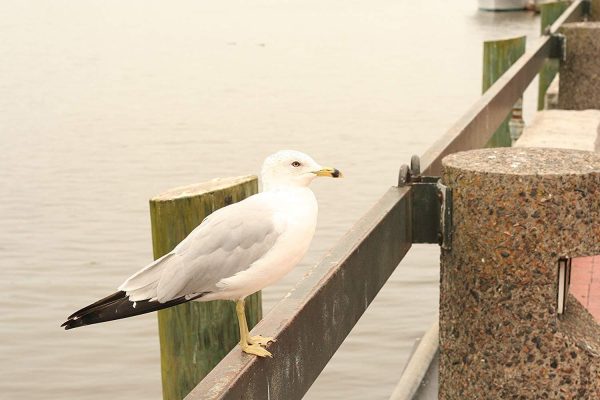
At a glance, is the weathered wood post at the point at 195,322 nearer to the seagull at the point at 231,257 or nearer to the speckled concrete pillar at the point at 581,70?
the seagull at the point at 231,257

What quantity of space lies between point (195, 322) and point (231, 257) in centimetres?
A: 76

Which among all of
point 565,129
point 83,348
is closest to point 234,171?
point 83,348

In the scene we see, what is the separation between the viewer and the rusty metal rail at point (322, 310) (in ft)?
8.07

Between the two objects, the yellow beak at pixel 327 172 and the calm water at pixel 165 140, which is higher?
the yellow beak at pixel 327 172

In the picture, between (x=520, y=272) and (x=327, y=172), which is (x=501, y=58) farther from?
(x=327, y=172)

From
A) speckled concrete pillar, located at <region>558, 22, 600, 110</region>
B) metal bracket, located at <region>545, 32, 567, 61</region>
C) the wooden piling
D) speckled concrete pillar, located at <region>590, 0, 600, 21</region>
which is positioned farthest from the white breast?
speckled concrete pillar, located at <region>590, 0, 600, 21</region>

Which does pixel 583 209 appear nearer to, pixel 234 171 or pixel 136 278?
pixel 136 278

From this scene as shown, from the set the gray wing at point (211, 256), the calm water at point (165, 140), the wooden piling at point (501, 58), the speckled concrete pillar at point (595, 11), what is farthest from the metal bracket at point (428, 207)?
the speckled concrete pillar at point (595, 11)

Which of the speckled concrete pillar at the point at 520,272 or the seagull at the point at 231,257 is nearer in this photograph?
the seagull at the point at 231,257

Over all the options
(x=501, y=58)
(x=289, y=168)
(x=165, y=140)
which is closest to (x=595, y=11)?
(x=501, y=58)

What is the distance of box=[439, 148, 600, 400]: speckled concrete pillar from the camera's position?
Result: 3160mm

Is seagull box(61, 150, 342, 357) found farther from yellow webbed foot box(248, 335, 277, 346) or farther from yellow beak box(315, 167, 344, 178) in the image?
yellow webbed foot box(248, 335, 277, 346)

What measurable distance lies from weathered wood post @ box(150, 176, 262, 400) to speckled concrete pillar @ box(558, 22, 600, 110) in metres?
5.13

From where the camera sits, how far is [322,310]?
287 centimetres
